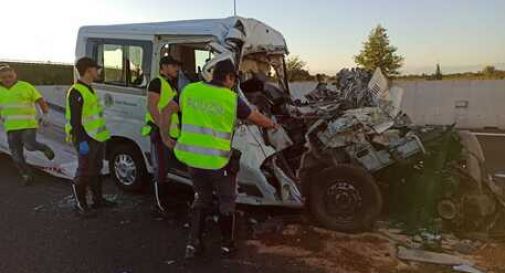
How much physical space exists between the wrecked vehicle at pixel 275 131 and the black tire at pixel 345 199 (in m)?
0.01

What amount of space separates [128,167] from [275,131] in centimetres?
227

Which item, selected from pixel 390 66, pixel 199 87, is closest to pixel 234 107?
pixel 199 87

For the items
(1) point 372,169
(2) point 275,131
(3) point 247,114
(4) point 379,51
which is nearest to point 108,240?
(3) point 247,114

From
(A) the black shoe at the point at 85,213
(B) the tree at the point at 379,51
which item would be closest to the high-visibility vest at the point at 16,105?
(A) the black shoe at the point at 85,213

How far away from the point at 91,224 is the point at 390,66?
38608 millimetres

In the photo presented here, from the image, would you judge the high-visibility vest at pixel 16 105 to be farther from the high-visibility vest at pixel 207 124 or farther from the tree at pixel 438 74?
the tree at pixel 438 74

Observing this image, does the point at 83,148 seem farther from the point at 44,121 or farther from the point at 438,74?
the point at 438,74

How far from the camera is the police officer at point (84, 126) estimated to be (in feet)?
19.0

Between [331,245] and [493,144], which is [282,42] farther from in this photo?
[493,144]

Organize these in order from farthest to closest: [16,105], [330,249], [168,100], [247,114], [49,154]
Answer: [49,154], [16,105], [168,100], [330,249], [247,114]

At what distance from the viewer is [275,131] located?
550 centimetres

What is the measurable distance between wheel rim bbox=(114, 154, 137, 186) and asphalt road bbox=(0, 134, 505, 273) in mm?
211

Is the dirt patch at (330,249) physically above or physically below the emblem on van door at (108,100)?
below

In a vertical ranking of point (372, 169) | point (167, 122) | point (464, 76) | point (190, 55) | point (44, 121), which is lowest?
point (372, 169)
